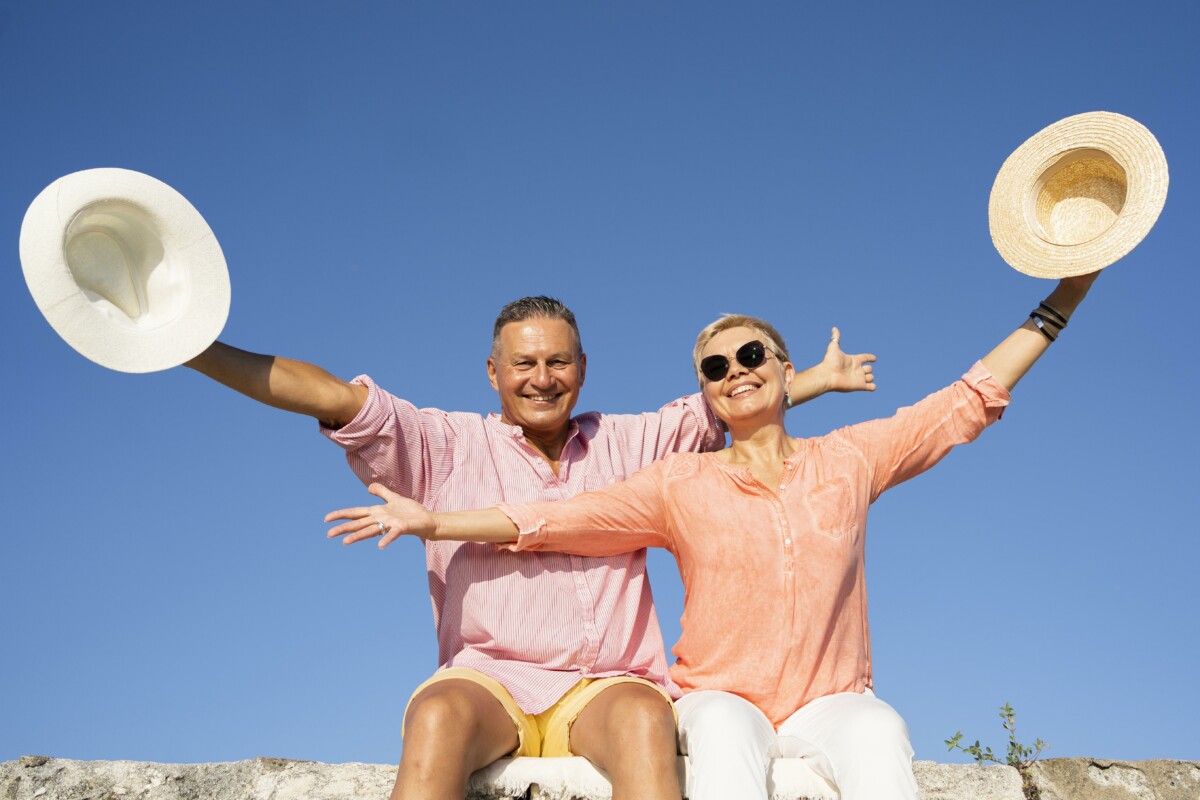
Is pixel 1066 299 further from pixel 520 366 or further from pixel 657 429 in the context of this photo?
pixel 520 366

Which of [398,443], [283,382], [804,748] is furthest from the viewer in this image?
[398,443]

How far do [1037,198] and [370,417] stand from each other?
3.27 metres

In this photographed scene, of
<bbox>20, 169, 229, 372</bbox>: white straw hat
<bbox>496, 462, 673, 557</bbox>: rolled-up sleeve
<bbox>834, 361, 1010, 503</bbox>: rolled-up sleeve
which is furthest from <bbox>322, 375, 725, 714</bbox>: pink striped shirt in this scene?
<bbox>834, 361, 1010, 503</bbox>: rolled-up sleeve

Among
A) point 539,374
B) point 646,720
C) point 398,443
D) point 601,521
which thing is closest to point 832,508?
point 601,521

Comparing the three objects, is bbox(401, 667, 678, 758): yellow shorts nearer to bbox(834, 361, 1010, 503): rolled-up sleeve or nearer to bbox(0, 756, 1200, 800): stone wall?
bbox(0, 756, 1200, 800): stone wall

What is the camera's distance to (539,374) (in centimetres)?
475

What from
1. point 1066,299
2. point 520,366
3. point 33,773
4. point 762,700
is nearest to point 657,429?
point 520,366

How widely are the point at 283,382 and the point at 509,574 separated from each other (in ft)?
3.96

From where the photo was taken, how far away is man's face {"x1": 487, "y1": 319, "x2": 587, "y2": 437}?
4.76 metres

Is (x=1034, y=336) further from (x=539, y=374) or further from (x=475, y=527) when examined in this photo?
(x=475, y=527)

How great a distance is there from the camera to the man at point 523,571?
3619 mm

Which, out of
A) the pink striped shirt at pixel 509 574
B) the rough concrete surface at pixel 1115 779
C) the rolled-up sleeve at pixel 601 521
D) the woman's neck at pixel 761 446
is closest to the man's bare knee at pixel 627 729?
the pink striped shirt at pixel 509 574

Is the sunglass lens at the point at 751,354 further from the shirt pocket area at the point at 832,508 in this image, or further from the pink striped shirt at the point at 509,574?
the pink striped shirt at the point at 509,574

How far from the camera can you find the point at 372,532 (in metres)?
3.99
